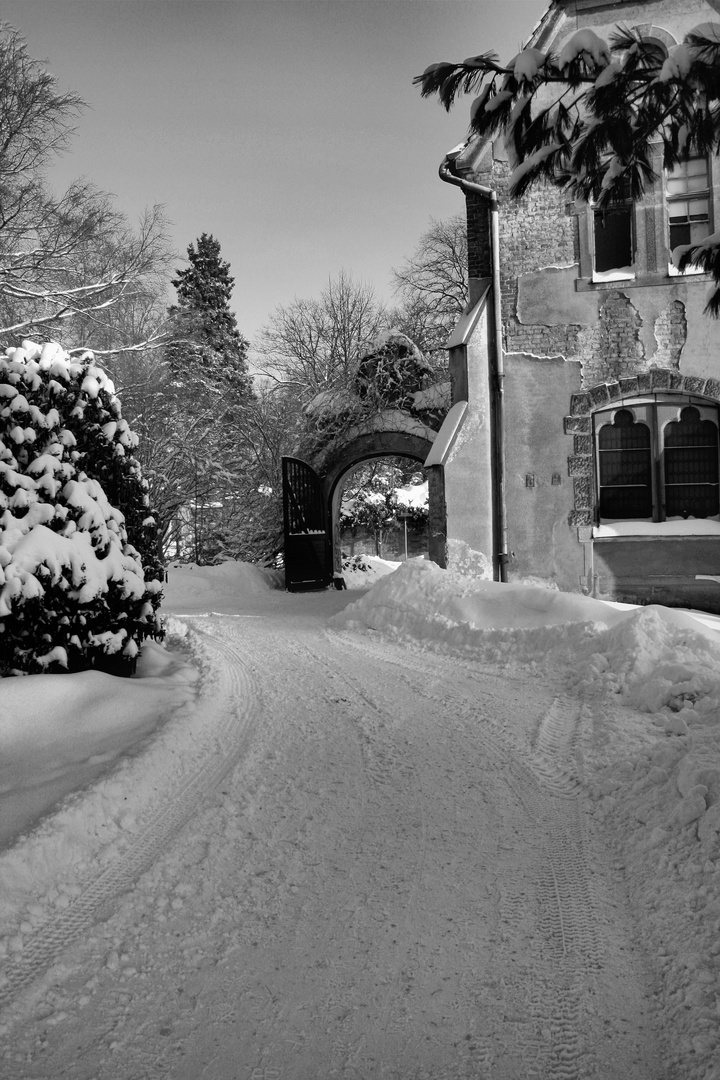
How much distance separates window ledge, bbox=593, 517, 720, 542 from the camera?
11391 millimetres

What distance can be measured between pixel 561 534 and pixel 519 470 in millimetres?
1245

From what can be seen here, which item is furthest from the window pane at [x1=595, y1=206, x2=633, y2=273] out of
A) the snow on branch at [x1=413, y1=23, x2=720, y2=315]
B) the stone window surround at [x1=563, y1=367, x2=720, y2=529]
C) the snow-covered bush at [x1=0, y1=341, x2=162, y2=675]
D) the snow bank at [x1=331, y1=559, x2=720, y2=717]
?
the snow-covered bush at [x1=0, y1=341, x2=162, y2=675]

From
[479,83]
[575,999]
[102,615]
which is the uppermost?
[479,83]

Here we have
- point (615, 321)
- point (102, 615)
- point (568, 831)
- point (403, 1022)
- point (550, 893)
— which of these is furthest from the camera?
point (615, 321)

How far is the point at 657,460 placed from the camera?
11625 millimetres

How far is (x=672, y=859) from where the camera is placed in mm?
3082

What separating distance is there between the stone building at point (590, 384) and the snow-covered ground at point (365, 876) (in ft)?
18.6

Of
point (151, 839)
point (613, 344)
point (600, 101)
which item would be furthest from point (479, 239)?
point (151, 839)

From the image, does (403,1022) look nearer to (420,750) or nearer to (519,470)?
(420,750)

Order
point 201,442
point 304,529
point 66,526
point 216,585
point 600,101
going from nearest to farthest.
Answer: point 600,101
point 66,526
point 216,585
point 304,529
point 201,442

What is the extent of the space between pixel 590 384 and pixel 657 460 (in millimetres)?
1603

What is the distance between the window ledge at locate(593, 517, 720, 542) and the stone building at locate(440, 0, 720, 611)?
26 millimetres

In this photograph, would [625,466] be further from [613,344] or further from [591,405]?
[613,344]

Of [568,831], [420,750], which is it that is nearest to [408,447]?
[420,750]
